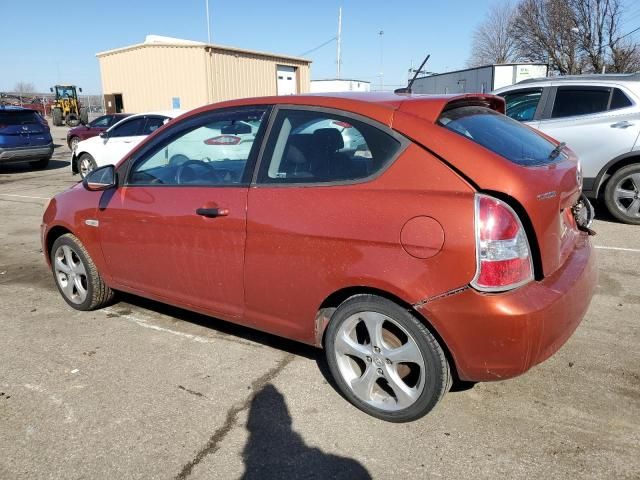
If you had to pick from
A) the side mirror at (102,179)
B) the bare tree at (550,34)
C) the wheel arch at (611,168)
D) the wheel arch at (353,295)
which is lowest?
the wheel arch at (353,295)

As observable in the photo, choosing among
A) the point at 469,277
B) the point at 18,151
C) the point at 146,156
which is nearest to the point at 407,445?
the point at 469,277

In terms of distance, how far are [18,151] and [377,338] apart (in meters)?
13.9

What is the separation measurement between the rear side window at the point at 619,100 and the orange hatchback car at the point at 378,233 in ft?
13.7

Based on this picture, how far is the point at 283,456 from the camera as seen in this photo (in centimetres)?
249

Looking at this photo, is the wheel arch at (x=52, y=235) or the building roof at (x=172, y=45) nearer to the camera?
the wheel arch at (x=52, y=235)

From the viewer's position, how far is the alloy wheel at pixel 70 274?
4.18 meters

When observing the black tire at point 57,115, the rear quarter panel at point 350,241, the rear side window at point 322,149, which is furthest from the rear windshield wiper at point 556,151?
the black tire at point 57,115

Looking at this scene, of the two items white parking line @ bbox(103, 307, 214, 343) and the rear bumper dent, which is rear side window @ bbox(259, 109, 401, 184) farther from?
white parking line @ bbox(103, 307, 214, 343)

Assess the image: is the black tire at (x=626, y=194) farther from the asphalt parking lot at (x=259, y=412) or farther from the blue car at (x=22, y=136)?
the blue car at (x=22, y=136)

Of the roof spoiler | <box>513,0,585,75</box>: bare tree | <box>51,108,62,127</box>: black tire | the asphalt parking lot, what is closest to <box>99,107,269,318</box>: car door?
the asphalt parking lot

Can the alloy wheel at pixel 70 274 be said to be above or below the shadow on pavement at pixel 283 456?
above

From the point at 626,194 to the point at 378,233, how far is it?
5.51 meters

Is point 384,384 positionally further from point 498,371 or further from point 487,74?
point 487,74

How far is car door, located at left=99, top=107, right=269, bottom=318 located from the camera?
3061 mm
